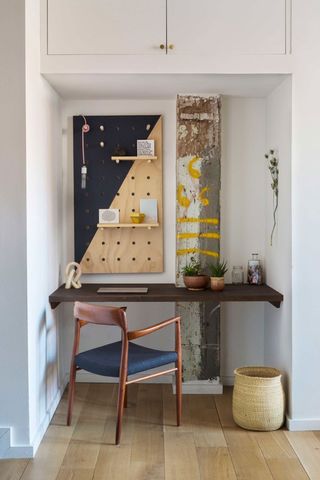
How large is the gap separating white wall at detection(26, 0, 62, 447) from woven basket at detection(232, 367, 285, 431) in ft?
3.69

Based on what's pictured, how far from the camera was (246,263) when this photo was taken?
3.96 m

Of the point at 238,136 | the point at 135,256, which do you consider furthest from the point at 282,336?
the point at 238,136

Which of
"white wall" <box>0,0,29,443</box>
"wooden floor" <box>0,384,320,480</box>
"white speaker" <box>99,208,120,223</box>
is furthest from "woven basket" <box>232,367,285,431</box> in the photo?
"white speaker" <box>99,208,120,223</box>

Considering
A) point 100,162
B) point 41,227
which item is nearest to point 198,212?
point 100,162

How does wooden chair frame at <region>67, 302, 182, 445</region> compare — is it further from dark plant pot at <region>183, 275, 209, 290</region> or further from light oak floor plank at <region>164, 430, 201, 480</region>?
dark plant pot at <region>183, 275, 209, 290</region>

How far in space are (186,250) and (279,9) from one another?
1.58 meters

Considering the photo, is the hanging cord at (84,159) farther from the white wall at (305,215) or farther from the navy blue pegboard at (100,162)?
the white wall at (305,215)

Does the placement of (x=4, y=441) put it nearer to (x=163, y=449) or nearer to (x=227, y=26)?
(x=163, y=449)

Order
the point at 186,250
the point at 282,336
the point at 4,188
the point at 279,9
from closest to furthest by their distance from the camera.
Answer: the point at 4,188, the point at 279,9, the point at 282,336, the point at 186,250

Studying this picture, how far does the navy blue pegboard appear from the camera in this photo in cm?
390

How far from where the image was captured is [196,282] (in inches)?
142

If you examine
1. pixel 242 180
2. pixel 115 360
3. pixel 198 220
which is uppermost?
pixel 242 180

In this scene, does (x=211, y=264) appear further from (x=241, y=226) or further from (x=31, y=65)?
(x=31, y=65)

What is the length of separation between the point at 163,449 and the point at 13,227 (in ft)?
4.54
